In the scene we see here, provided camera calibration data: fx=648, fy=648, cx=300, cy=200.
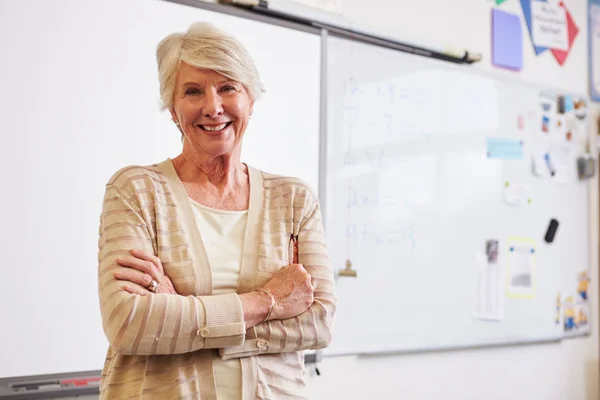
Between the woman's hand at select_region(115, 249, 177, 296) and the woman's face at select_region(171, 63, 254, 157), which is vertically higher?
the woman's face at select_region(171, 63, 254, 157)

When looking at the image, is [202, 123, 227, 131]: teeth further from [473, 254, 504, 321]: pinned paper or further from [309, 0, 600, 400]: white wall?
[473, 254, 504, 321]: pinned paper

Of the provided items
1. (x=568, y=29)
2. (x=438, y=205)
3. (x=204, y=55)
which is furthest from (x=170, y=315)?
(x=568, y=29)

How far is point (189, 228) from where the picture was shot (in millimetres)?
1218

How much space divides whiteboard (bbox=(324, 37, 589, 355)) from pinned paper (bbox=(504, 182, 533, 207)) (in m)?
0.01

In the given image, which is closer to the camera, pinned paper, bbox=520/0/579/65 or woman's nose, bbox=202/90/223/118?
woman's nose, bbox=202/90/223/118

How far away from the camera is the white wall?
2318mm

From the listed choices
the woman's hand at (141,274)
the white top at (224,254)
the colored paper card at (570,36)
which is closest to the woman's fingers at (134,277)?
the woman's hand at (141,274)

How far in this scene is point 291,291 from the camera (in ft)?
4.01

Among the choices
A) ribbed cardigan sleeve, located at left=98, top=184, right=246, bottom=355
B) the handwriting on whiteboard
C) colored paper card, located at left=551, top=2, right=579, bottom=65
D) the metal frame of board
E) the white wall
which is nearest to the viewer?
ribbed cardigan sleeve, located at left=98, top=184, right=246, bottom=355

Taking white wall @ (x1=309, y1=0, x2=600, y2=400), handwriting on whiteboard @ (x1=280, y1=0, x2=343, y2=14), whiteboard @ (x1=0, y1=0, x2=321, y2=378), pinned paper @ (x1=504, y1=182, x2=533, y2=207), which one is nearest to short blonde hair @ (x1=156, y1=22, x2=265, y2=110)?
whiteboard @ (x1=0, y1=0, x2=321, y2=378)

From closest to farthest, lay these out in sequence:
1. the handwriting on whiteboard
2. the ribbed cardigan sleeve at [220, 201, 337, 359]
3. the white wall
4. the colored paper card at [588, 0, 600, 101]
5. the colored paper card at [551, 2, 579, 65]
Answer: the ribbed cardigan sleeve at [220, 201, 337, 359], the handwriting on whiteboard, the white wall, the colored paper card at [551, 2, 579, 65], the colored paper card at [588, 0, 600, 101]

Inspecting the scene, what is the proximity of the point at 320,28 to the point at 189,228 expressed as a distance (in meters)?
1.22

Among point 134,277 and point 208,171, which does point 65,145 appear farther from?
point 134,277

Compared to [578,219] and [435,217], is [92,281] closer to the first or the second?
[435,217]
